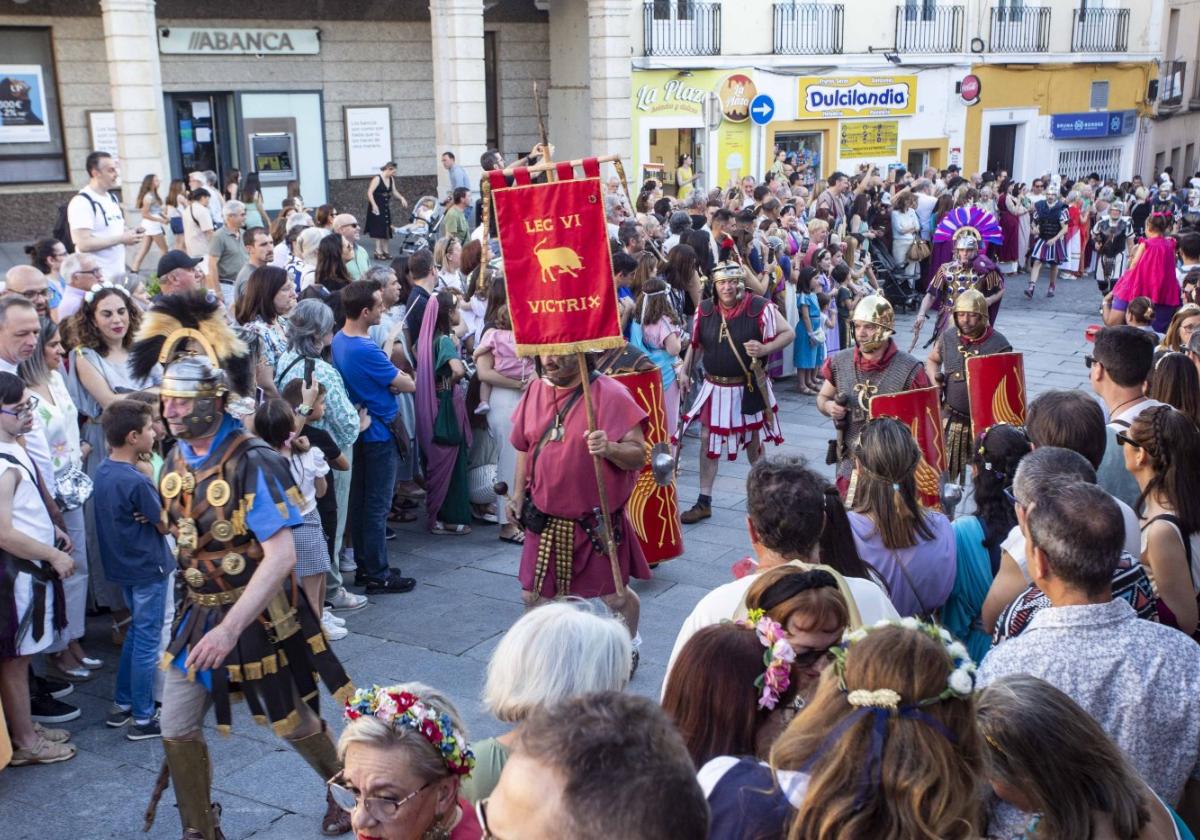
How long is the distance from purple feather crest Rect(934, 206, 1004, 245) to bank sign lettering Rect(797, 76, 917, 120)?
1366 centimetres

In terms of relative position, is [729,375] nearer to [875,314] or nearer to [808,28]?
[875,314]

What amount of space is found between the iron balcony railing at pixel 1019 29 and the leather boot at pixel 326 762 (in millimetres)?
30413

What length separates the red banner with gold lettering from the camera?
5.29 metres

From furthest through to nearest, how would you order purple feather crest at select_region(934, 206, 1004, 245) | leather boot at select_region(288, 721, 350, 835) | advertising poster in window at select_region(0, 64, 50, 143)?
advertising poster in window at select_region(0, 64, 50, 143), purple feather crest at select_region(934, 206, 1004, 245), leather boot at select_region(288, 721, 350, 835)

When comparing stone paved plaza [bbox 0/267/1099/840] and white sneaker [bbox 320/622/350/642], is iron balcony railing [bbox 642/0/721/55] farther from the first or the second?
white sneaker [bbox 320/622/350/642]

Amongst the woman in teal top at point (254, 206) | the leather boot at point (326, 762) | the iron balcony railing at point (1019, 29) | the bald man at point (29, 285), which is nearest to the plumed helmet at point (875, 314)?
the leather boot at point (326, 762)

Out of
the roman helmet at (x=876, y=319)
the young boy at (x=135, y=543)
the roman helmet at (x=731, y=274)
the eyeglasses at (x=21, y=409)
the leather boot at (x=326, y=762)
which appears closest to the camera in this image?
the leather boot at (x=326, y=762)

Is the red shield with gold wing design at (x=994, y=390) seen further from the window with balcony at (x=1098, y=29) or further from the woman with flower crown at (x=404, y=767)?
the window with balcony at (x=1098, y=29)

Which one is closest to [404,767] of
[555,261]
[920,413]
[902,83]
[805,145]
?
[555,261]

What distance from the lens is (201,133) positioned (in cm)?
2023

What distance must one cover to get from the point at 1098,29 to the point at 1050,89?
2.96m

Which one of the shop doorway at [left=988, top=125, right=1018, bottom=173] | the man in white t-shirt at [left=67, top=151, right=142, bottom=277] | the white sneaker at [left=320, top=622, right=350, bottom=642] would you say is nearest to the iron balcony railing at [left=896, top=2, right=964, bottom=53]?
the shop doorway at [left=988, top=125, right=1018, bottom=173]

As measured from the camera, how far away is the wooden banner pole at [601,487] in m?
5.19

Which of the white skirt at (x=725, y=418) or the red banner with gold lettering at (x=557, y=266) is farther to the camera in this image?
the white skirt at (x=725, y=418)
